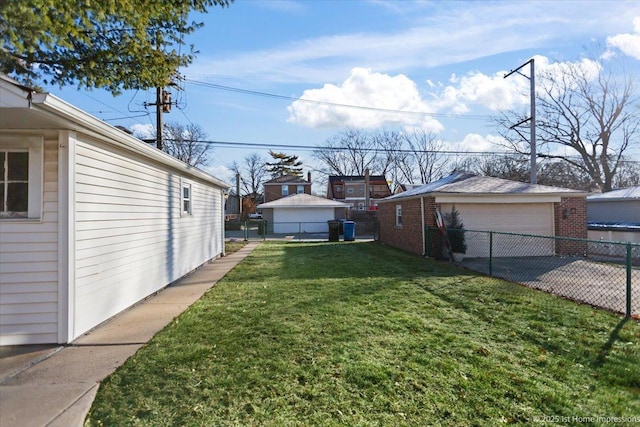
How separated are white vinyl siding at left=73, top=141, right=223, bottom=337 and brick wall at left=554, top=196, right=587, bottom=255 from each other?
12.2m

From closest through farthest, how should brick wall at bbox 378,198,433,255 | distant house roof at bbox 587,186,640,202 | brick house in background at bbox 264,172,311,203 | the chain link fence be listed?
the chain link fence, brick wall at bbox 378,198,433,255, distant house roof at bbox 587,186,640,202, brick house in background at bbox 264,172,311,203

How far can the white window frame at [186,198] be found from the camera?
882cm

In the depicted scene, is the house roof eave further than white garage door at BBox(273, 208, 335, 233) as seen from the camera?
No

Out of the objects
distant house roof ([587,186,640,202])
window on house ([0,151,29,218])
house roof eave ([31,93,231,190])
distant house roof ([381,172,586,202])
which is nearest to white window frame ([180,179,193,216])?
house roof eave ([31,93,231,190])

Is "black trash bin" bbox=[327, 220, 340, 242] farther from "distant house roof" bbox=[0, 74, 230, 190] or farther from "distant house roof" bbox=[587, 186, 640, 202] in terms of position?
"distant house roof" bbox=[0, 74, 230, 190]

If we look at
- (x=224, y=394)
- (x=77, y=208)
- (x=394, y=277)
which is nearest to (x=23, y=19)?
(x=77, y=208)

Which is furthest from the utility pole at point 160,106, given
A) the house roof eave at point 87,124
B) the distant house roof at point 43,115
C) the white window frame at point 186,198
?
the distant house roof at point 43,115

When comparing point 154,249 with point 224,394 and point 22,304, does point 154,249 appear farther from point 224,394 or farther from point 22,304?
point 224,394

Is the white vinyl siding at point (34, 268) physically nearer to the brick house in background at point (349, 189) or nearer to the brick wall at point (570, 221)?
the brick wall at point (570, 221)

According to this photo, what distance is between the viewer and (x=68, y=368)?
3.66 meters

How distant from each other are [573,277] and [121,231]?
9.48 metres

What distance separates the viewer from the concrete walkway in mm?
2814

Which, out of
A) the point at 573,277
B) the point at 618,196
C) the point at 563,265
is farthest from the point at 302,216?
the point at 573,277

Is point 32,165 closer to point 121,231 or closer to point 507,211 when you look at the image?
point 121,231
